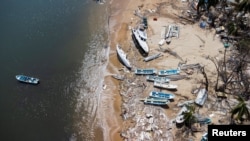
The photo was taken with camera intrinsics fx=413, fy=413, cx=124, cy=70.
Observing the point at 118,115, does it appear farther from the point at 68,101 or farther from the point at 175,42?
the point at 175,42

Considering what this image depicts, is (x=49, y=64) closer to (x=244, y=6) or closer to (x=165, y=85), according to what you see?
(x=165, y=85)

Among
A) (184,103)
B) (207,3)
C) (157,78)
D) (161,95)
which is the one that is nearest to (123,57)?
(157,78)

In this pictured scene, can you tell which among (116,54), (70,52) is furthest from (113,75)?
(70,52)

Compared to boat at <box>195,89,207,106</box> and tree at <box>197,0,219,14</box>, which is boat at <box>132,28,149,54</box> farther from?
boat at <box>195,89,207,106</box>

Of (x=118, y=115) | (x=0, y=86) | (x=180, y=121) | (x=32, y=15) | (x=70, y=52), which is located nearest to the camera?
(x=180, y=121)

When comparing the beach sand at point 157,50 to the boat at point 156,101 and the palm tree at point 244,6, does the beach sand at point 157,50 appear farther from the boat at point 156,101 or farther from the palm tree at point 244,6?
the palm tree at point 244,6

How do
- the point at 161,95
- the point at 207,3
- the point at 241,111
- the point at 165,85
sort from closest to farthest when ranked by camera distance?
1. the point at 241,111
2. the point at 161,95
3. the point at 165,85
4. the point at 207,3
